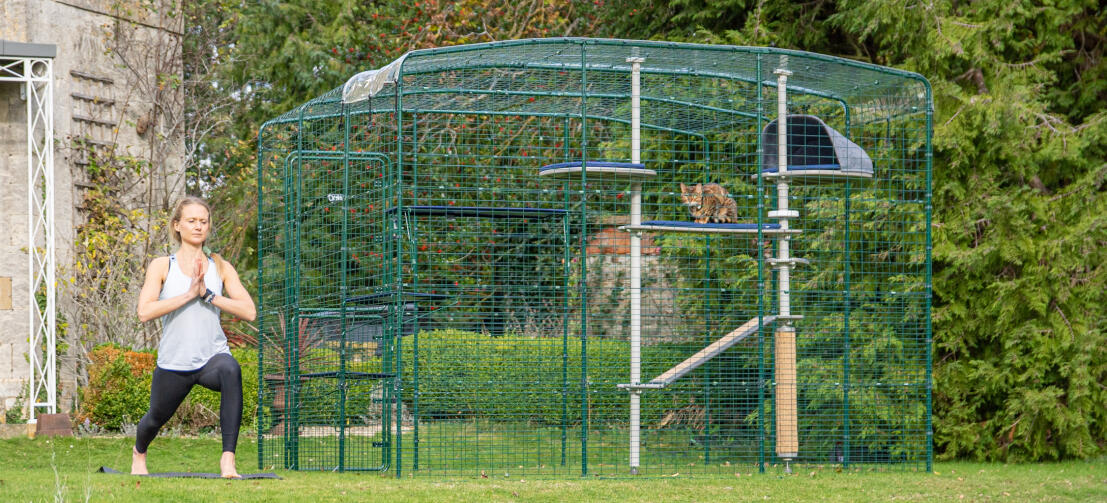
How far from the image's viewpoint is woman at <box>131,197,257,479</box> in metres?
5.49

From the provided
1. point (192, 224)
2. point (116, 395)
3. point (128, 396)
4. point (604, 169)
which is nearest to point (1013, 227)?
point (604, 169)

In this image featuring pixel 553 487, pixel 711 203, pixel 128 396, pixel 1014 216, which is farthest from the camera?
pixel 128 396

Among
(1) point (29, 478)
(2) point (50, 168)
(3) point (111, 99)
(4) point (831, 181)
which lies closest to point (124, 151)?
(3) point (111, 99)

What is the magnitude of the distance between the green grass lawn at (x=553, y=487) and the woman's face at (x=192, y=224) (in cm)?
116

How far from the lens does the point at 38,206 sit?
1030 cm

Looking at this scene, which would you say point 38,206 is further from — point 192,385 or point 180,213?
point 192,385

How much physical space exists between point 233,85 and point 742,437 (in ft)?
42.8

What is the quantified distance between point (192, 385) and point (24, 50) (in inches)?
233

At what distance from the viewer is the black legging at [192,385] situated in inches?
217

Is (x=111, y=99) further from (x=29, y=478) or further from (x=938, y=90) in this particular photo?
(x=938, y=90)

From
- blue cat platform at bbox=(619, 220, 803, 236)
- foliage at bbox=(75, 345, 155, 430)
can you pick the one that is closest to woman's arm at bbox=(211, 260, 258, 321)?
blue cat platform at bbox=(619, 220, 803, 236)

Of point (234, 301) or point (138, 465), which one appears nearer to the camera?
point (234, 301)

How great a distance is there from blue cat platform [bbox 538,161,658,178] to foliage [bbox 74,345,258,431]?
14.4 feet

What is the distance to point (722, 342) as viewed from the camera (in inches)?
307
